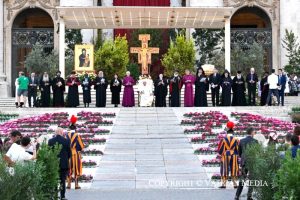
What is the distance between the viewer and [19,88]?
34.9 m

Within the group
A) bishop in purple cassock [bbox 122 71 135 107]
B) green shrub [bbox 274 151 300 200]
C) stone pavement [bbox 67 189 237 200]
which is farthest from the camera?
bishop in purple cassock [bbox 122 71 135 107]

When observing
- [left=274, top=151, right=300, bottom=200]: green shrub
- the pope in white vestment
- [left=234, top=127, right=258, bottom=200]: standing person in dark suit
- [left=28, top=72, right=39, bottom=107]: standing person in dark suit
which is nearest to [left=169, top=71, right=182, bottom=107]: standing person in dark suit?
the pope in white vestment

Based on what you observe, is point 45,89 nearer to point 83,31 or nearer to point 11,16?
point 83,31

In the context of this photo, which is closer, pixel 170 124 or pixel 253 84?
pixel 170 124

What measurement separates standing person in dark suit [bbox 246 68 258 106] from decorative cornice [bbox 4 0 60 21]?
19931 mm

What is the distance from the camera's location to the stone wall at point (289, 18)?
49469mm

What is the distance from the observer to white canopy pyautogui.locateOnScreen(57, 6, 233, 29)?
35938 mm

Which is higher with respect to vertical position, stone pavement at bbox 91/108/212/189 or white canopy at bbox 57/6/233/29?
white canopy at bbox 57/6/233/29

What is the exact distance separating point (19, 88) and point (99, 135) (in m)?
9.14

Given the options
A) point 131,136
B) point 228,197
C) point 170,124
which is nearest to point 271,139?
point 228,197

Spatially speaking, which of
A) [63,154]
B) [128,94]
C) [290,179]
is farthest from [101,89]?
[290,179]

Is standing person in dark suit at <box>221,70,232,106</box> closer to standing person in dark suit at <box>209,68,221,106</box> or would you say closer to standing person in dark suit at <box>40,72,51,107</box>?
standing person in dark suit at <box>209,68,221,106</box>

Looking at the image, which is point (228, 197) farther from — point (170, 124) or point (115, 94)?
point (115, 94)

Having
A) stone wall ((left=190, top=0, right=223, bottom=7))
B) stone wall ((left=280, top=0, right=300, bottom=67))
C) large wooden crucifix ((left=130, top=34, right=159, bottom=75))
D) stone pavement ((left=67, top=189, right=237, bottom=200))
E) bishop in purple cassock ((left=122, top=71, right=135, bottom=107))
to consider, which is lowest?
stone pavement ((left=67, top=189, right=237, bottom=200))
